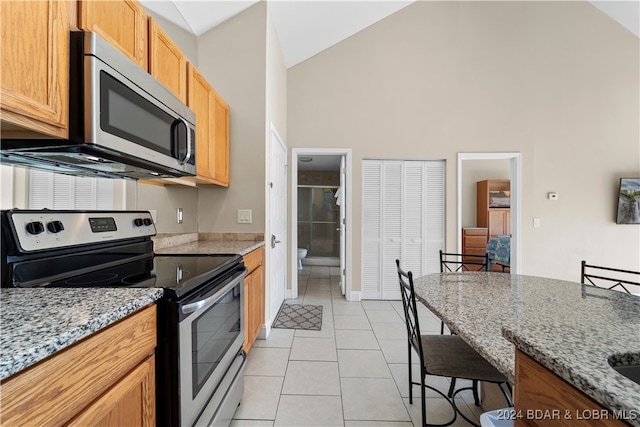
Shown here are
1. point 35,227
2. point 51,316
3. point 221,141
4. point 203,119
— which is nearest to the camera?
point 51,316

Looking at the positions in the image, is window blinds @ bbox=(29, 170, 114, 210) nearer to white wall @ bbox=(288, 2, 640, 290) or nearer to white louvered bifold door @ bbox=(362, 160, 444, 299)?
white wall @ bbox=(288, 2, 640, 290)

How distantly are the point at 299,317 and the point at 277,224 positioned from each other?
3.47ft

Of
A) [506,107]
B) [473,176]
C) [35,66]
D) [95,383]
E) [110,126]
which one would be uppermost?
[506,107]

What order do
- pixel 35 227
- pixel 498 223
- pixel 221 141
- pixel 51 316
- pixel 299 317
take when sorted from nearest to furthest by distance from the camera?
pixel 51 316
pixel 35 227
pixel 221 141
pixel 299 317
pixel 498 223

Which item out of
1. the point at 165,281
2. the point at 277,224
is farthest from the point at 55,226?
the point at 277,224

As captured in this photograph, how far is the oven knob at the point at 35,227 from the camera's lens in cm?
97

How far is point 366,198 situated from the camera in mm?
3697

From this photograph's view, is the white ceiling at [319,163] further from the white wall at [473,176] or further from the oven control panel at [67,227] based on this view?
the oven control panel at [67,227]

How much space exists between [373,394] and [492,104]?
378 centimetres

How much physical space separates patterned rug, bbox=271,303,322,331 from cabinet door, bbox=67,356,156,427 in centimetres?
192

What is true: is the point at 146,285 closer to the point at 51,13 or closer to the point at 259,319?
the point at 51,13

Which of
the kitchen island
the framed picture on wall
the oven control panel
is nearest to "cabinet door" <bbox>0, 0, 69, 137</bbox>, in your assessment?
the oven control panel

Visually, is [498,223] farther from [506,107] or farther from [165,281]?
[165,281]

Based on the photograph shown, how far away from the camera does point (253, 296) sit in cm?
212
